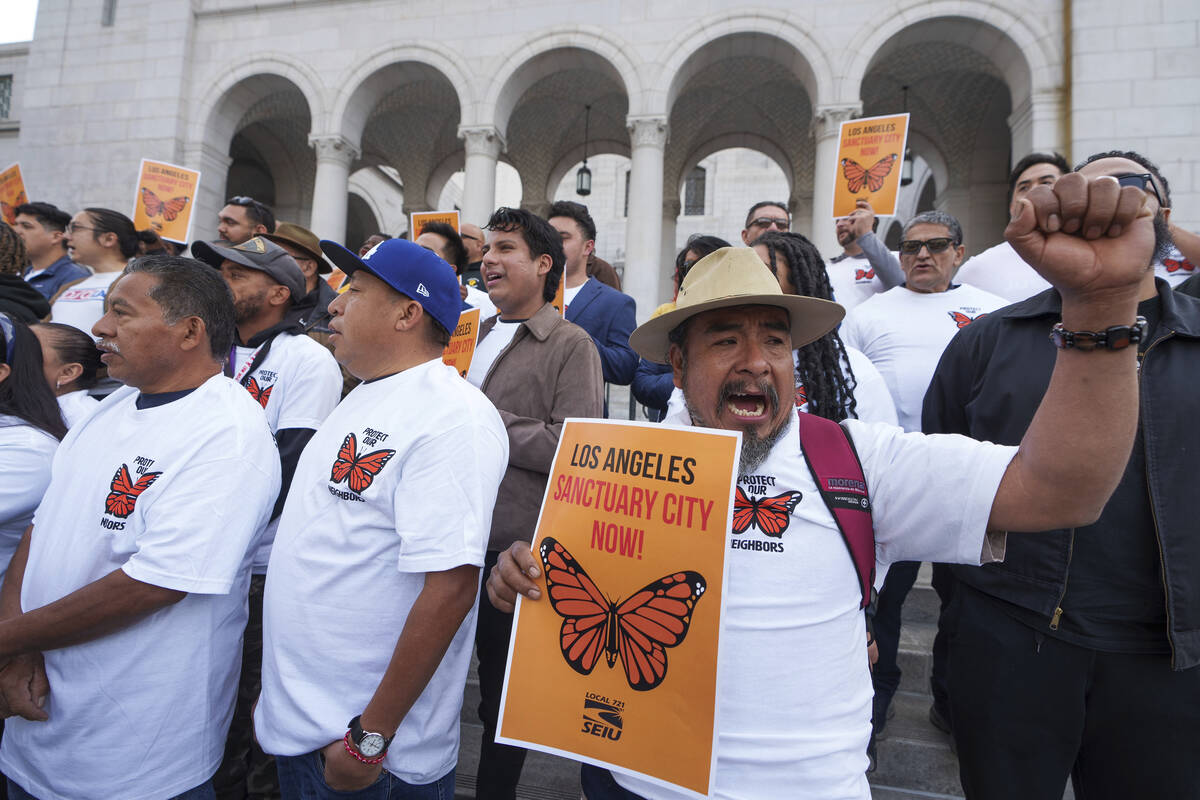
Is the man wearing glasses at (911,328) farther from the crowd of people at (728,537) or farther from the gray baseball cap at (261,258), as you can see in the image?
the gray baseball cap at (261,258)

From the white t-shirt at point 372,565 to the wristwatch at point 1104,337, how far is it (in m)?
1.34

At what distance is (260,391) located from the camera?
9.25 feet

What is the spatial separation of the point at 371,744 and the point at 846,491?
1.29m

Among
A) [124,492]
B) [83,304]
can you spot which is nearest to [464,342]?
A: [124,492]

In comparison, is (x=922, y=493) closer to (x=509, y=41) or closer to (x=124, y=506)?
(x=124, y=506)

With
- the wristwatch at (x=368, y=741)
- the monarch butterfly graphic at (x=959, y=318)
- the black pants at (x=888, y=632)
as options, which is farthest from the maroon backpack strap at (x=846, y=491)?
the monarch butterfly graphic at (x=959, y=318)

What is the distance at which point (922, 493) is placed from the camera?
1421 mm

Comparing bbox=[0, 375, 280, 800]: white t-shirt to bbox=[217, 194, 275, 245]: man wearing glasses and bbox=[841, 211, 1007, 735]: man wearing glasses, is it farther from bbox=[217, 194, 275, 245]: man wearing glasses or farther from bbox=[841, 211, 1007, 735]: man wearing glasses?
bbox=[217, 194, 275, 245]: man wearing glasses

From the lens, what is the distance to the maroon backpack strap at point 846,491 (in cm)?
144

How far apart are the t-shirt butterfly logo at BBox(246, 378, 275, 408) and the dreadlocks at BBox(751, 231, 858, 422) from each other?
225 centimetres

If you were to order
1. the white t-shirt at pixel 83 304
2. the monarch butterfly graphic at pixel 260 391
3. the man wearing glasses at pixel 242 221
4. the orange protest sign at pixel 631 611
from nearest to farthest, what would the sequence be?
the orange protest sign at pixel 631 611 → the monarch butterfly graphic at pixel 260 391 → the white t-shirt at pixel 83 304 → the man wearing glasses at pixel 242 221

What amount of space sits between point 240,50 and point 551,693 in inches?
658

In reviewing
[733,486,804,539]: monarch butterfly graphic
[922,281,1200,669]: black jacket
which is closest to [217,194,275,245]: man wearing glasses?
[733,486,804,539]: monarch butterfly graphic

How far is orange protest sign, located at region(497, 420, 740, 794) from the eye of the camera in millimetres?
1265
